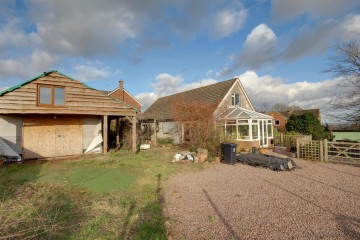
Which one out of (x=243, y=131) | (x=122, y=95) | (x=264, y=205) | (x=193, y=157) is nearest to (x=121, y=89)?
(x=122, y=95)

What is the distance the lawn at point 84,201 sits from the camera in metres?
4.09

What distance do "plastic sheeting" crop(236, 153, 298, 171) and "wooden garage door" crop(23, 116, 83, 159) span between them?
33.7ft

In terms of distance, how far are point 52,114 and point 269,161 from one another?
1213cm

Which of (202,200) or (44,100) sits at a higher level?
(44,100)

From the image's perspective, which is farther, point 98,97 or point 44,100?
point 98,97

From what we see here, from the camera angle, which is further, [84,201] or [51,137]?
[51,137]

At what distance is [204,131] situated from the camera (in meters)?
12.7

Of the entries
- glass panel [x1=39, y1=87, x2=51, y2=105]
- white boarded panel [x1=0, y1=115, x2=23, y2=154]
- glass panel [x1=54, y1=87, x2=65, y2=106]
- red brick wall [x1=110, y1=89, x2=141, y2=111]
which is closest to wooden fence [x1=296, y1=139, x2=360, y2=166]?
glass panel [x1=54, y1=87, x2=65, y2=106]

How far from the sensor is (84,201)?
578 cm

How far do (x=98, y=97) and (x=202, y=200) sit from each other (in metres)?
9.85

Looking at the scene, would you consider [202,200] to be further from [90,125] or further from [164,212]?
[90,125]

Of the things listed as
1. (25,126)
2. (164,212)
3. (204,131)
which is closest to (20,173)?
(25,126)

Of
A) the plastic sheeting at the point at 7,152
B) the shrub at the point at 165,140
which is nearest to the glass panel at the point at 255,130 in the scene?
the shrub at the point at 165,140

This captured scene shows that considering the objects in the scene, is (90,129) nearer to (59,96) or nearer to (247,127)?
(59,96)
